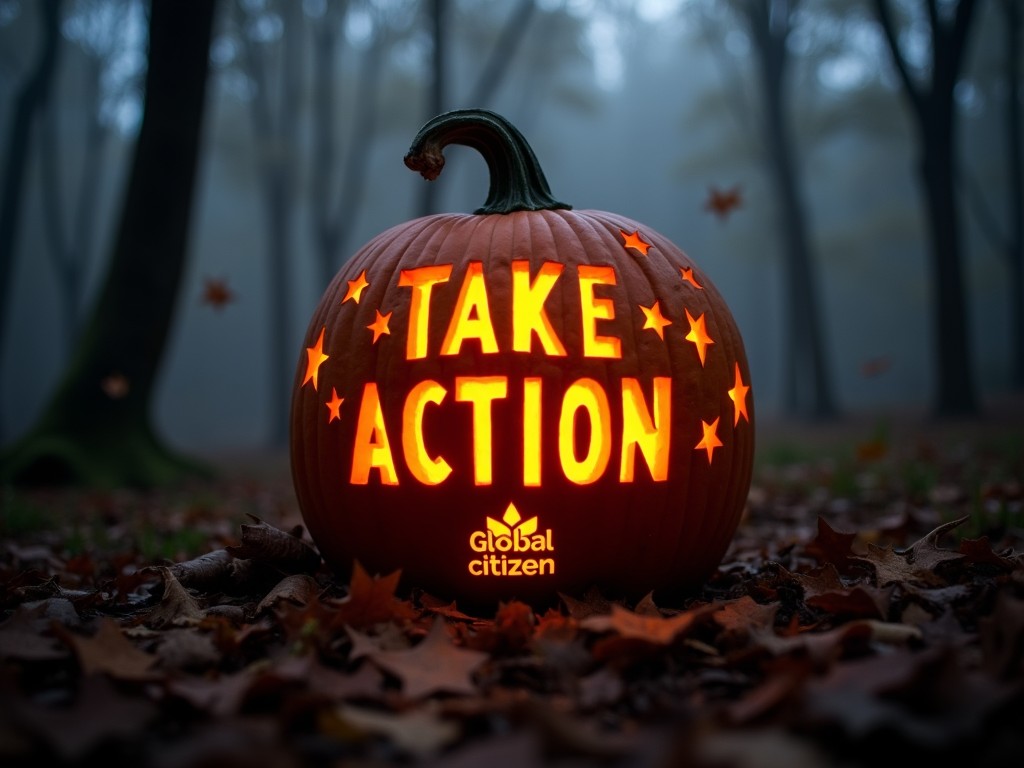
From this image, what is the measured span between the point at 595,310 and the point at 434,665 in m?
1.13

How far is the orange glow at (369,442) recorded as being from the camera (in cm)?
226

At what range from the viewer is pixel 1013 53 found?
13.3 metres

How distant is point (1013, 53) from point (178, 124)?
13928mm

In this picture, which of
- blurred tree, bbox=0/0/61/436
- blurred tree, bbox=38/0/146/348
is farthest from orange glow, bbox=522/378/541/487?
blurred tree, bbox=38/0/146/348

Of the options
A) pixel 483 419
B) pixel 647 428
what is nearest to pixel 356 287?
pixel 483 419

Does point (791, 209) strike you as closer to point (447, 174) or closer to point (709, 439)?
point (447, 174)

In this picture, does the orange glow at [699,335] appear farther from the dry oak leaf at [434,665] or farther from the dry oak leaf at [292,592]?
the dry oak leaf at [292,592]

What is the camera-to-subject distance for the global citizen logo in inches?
86.7

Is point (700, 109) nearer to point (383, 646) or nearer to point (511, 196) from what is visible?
point (511, 196)

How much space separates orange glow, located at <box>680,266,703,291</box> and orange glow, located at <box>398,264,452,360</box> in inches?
31.0

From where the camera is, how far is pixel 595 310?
229cm

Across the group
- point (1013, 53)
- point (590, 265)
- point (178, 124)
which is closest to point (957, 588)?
point (590, 265)

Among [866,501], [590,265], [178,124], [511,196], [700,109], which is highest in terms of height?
[700,109]

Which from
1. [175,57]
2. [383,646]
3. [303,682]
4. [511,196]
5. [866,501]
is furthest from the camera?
[175,57]
